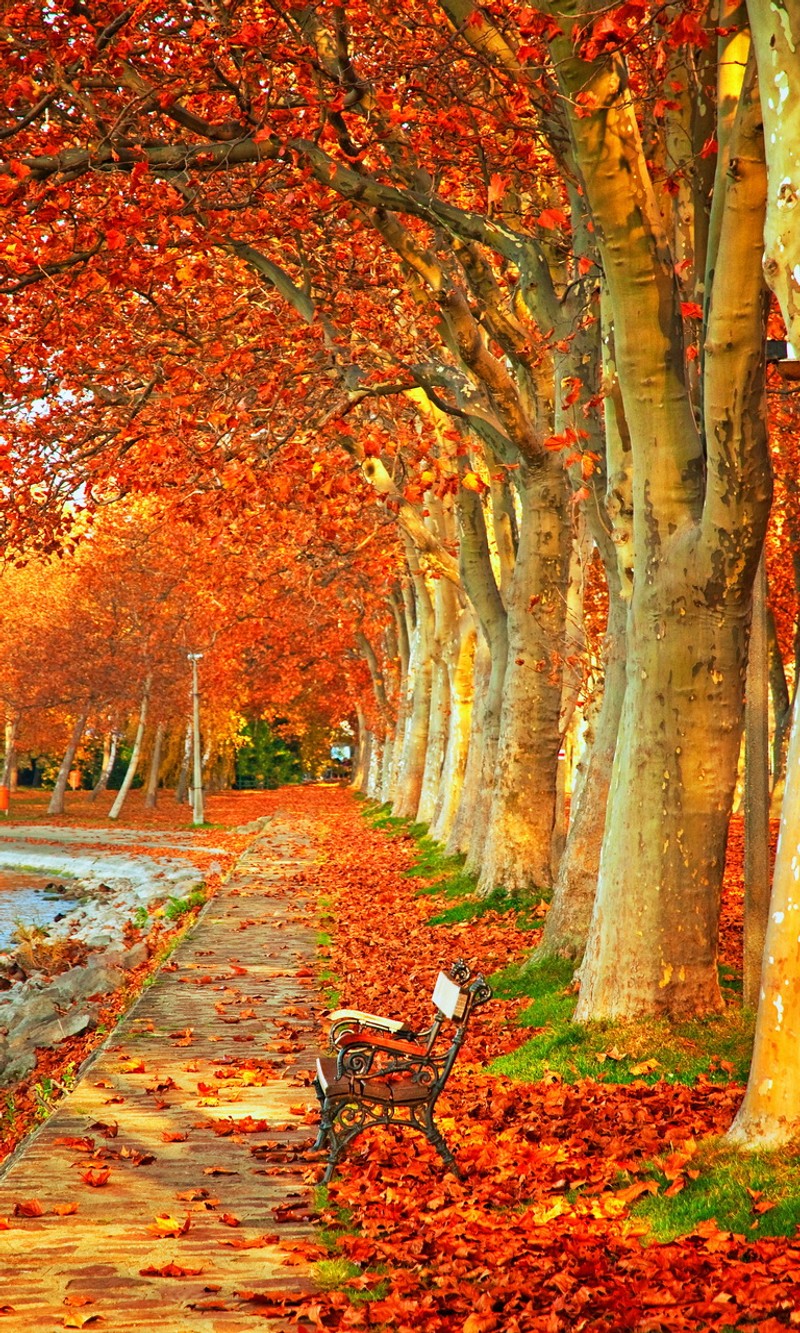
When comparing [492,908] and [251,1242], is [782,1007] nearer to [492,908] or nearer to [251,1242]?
[251,1242]

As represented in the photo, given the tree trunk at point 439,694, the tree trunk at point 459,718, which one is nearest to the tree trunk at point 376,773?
the tree trunk at point 439,694

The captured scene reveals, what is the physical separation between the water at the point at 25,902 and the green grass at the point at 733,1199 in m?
18.1

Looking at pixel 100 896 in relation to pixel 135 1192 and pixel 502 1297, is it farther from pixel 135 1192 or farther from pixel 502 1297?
pixel 502 1297

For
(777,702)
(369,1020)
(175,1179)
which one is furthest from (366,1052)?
(777,702)

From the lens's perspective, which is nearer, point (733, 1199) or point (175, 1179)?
point (733, 1199)

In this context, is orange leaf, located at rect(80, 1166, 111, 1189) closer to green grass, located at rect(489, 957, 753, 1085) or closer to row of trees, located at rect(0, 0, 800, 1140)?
green grass, located at rect(489, 957, 753, 1085)

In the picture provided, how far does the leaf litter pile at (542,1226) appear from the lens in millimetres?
4910

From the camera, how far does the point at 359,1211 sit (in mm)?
6539

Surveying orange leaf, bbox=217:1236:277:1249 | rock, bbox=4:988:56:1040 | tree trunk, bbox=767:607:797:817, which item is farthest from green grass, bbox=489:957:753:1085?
tree trunk, bbox=767:607:797:817

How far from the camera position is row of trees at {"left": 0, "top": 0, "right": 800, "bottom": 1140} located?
26.8 feet

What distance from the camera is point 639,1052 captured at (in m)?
8.48

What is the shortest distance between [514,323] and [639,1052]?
719cm

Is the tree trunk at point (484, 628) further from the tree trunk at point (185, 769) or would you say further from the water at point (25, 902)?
the tree trunk at point (185, 769)

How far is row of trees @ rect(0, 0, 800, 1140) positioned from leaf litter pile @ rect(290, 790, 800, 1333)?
0.85 m
